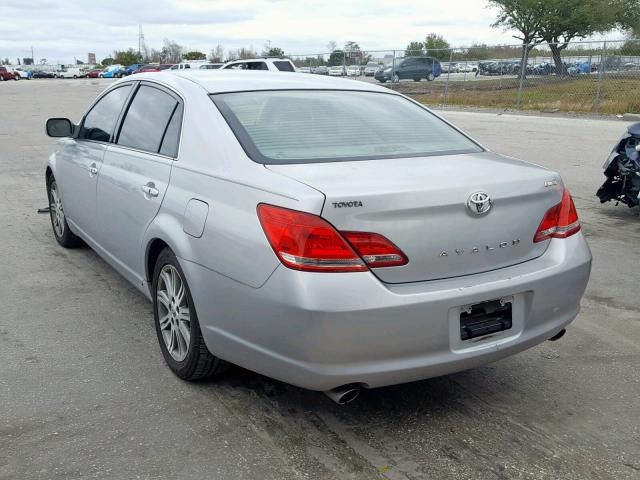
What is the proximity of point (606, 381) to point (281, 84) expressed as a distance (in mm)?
2426

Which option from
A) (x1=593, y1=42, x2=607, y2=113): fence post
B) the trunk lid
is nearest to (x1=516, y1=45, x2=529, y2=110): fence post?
(x1=593, y1=42, x2=607, y2=113): fence post

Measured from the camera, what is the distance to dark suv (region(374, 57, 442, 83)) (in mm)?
28425

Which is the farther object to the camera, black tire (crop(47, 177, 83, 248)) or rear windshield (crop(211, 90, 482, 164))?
black tire (crop(47, 177, 83, 248))

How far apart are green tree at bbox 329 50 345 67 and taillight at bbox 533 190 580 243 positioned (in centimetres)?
2971

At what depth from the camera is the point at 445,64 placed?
91.3 feet

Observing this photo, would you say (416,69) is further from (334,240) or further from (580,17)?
(334,240)

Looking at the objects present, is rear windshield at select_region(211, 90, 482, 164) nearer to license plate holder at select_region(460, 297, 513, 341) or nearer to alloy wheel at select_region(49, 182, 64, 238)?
license plate holder at select_region(460, 297, 513, 341)

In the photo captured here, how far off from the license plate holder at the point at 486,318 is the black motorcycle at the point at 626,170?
4.57 meters

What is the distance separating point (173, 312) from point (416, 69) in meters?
27.7

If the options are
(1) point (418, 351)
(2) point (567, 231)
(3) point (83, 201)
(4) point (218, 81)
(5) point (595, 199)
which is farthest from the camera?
(5) point (595, 199)

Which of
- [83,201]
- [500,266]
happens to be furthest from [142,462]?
[83,201]

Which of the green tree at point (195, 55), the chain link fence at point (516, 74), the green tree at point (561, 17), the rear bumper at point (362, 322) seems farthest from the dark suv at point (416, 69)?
the green tree at point (195, 55)

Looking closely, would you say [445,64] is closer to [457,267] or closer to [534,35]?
[534,35]

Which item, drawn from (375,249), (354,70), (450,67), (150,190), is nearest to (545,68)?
(450,67)
